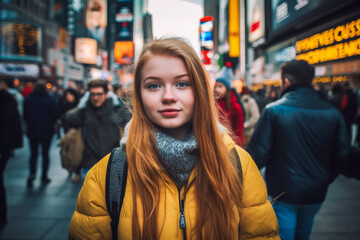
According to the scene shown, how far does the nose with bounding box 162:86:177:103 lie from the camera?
4.51 feet

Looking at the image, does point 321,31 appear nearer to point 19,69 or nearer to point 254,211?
point 254,211

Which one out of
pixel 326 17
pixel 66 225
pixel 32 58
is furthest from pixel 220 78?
pixel 32 58

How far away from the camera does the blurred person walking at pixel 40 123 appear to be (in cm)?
617

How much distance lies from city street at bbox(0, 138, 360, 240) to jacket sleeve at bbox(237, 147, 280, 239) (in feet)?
9.05

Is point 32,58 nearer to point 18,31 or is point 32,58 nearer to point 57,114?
point 18,31

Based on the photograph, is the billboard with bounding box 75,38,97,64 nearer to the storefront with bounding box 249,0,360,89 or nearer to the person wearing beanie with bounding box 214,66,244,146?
the person wearing beanie with bounding box 214,66,244,146

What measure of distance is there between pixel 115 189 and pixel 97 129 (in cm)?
300

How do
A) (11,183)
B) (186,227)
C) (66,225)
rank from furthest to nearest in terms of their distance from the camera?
(11,183) < (66,225) < (186,227)

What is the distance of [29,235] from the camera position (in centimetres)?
378

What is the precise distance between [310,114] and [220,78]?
264 centimetres

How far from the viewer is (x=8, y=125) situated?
14.1ft

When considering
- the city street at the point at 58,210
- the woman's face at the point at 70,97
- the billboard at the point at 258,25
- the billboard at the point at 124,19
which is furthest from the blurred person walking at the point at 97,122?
the billboard at the point at 124,19

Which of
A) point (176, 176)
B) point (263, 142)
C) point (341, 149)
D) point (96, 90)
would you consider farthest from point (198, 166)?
point (96, 90)

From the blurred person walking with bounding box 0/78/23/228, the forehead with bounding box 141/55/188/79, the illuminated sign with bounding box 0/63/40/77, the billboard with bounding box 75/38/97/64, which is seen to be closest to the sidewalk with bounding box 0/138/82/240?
the blurred person walking with bounding box 0/78/23/228
